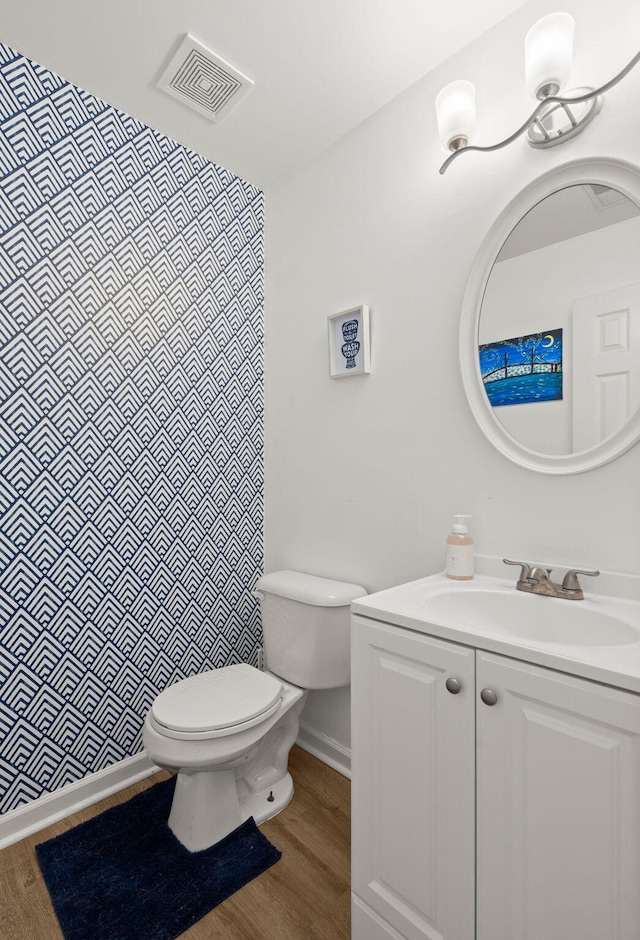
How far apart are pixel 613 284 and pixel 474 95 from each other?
0.69 metres

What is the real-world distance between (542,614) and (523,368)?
657 millimetres

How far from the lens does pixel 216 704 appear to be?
1521mm

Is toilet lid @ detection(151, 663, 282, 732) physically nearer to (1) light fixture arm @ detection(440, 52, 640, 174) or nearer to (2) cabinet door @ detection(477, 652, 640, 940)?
(2) cabinet door @ detection(477, 652, 640, 940)

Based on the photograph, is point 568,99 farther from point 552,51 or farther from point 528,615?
point 528,615

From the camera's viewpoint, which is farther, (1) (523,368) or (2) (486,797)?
(1) (523,368)

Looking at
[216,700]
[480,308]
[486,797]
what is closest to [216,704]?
[216,700]

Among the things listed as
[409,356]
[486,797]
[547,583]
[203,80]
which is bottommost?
[486,797]

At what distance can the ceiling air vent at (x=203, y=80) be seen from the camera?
5.01 feet

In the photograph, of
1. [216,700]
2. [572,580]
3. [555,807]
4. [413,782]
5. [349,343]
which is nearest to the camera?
[555,807]

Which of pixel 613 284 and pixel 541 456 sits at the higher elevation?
pixel 613 284

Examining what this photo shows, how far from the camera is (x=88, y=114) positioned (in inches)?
66.4

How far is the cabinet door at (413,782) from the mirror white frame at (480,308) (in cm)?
60

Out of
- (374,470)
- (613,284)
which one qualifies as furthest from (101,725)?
(613,284)

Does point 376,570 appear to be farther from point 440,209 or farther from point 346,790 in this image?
point 440,209
